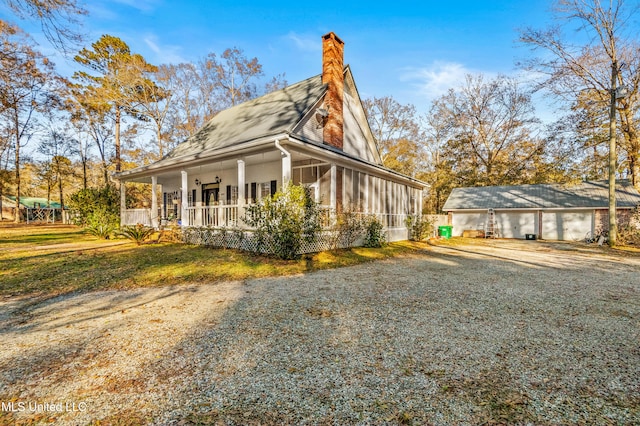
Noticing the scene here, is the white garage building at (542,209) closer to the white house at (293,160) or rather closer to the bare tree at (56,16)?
the white house at (293,160)

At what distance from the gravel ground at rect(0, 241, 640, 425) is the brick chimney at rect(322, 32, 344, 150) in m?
8.50

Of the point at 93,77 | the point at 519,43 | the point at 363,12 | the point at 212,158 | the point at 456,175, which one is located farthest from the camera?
the point at 456,175

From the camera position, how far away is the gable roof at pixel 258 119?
1108cm

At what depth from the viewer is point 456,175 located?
30.8 m

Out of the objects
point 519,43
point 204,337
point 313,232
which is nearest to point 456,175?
point 519,43

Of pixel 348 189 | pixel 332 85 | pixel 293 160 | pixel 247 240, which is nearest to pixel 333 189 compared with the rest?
pixel 348 189

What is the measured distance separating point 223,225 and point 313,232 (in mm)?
3981

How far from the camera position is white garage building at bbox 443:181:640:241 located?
1912cm

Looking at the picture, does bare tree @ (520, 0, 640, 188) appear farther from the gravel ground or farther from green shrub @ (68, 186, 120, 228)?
green shrub @ (68, 186, 120, 228)

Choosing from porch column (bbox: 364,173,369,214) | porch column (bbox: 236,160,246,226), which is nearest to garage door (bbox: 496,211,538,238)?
porch column (bbox: 364,173,369,214)

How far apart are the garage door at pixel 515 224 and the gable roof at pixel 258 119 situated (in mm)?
18166

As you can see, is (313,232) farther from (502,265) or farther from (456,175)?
(456,175)

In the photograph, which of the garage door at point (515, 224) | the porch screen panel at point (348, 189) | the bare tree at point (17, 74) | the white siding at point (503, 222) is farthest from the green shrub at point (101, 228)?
the garage door at point (515, 224)

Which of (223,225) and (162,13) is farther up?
(162,13)
